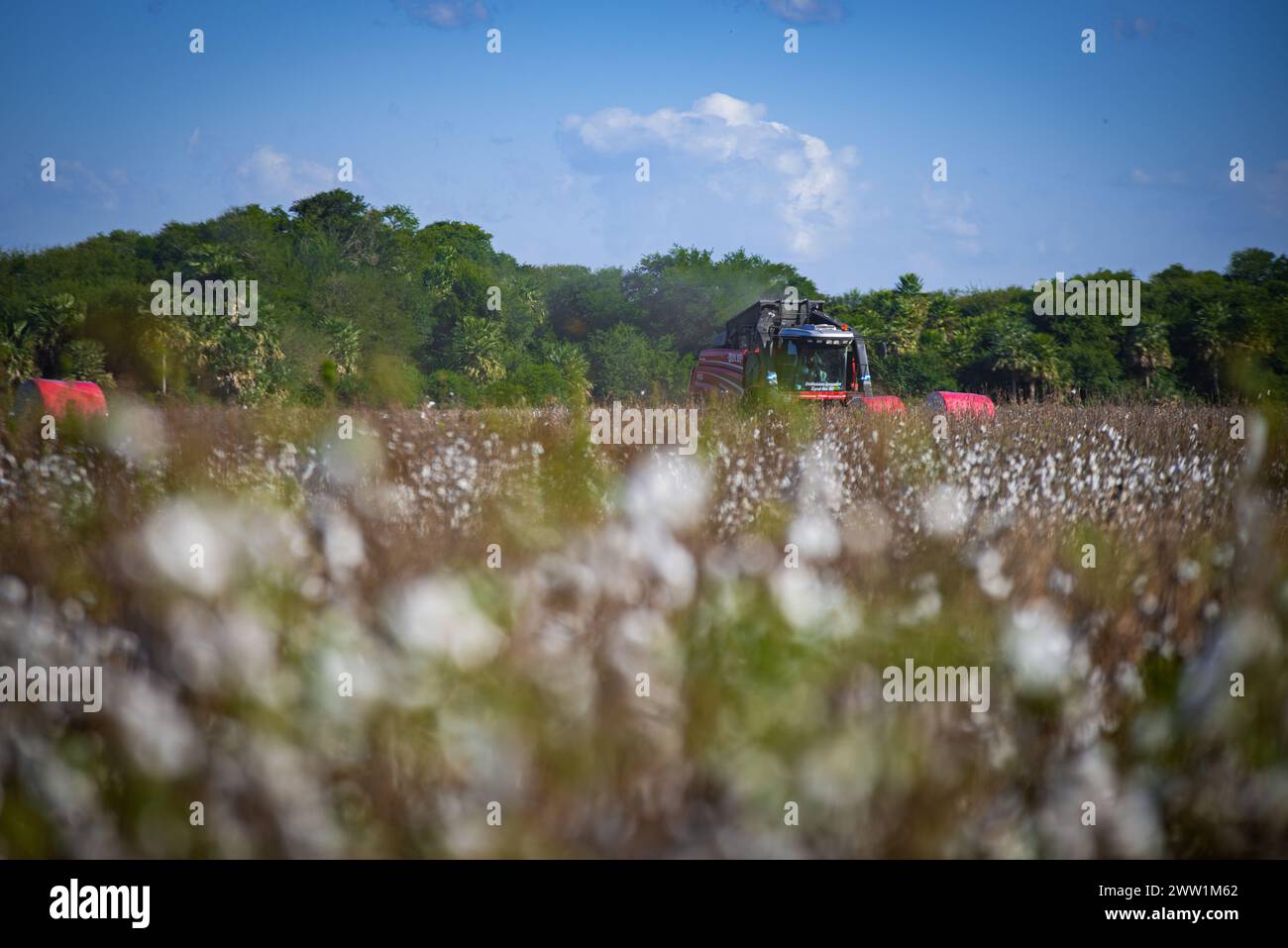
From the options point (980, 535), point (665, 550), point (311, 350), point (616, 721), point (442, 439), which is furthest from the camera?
point (311, 350)

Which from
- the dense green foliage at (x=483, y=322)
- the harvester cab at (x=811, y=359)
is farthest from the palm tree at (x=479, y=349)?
the harvester cab at (x=811, y=359)

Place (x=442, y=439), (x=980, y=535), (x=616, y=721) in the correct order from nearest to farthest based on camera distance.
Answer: (x=616, y=721), (x=980, y=535), (x=442, y=439)

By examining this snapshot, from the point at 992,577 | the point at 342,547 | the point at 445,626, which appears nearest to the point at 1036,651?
the point at 992,577

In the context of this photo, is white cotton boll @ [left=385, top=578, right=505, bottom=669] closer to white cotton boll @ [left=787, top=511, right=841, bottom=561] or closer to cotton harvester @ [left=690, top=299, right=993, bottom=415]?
white cotton boll @ [left=787, top=511, right=841, bottom=561]

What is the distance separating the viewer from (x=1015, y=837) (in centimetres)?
223

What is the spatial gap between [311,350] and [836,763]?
64007 millimetres

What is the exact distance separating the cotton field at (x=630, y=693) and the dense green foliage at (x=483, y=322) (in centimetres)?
4449

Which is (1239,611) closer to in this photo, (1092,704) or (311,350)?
(1092,704)

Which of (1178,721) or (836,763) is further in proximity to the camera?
(1178,721)

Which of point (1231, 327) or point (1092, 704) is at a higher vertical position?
point (1231, 327)

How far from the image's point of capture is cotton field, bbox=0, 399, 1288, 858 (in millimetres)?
2100

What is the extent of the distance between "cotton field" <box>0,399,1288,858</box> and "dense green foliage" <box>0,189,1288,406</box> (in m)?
44.5
